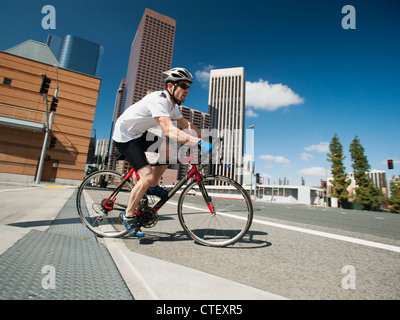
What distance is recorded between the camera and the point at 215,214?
8.89 ft

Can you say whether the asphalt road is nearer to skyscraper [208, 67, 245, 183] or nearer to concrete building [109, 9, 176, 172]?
skyscraper [208, 67, 245, 183]

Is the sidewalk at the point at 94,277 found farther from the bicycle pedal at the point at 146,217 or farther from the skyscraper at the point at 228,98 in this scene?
the skyscraper at the point at 228,98

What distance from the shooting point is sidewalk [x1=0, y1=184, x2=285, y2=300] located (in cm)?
100

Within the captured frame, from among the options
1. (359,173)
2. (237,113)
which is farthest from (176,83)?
(237,113)

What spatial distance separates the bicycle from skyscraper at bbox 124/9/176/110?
15594 centimetres

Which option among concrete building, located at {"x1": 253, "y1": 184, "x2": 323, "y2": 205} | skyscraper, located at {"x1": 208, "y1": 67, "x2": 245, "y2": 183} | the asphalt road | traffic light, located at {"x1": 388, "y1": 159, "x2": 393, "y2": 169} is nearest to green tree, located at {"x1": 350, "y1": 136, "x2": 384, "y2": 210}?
concrete building, located at {"x1": 253, "y1": 184, "x2": 323, "y2": 205}

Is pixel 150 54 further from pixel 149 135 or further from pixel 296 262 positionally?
pixel 296 262

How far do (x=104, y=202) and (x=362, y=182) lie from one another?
2163 inches

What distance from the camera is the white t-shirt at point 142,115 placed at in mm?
2236

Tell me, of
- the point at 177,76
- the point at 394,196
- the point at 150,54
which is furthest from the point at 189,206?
the point at 150,54

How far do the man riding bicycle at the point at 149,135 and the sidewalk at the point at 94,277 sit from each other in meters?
0.82

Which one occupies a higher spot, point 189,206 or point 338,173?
Result: point 338,173
